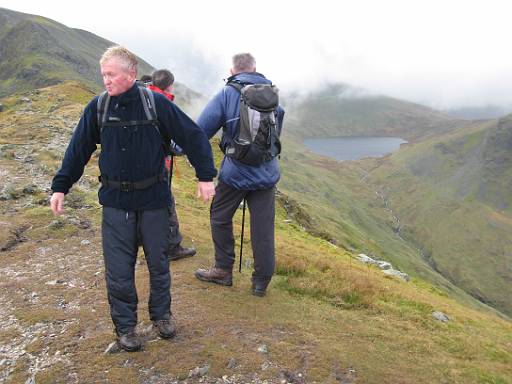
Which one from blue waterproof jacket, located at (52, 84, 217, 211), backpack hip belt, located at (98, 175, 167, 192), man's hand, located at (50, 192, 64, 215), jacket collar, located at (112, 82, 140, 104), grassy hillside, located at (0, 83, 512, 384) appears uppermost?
jacket collar, located at (112, 82, 140, 104)

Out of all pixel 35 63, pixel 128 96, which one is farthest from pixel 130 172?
pixel 35 63

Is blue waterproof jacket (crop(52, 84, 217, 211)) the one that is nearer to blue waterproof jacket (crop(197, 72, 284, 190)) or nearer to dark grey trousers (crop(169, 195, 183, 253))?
blue waterproof jacket (crop(197, 72, 284, 190))

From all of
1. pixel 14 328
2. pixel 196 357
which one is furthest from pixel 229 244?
pixel 14 328

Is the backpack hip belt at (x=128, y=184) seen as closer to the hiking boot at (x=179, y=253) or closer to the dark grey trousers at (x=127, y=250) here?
the dark grey trousers at (x=127, y=250)

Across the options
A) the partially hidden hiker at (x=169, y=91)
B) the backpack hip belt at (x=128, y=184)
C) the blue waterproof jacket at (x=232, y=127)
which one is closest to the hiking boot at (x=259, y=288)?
the blue waterproof jacket at (x=232, y=127)

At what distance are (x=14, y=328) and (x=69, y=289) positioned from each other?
1.57 meters

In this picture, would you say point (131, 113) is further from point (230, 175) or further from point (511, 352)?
point (511, 352)

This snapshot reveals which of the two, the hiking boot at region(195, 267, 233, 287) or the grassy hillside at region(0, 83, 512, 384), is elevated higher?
the hiking boot at region(195, 267, 233, 287)

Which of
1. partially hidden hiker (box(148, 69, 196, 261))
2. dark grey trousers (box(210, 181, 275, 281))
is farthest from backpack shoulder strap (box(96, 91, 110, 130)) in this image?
partially hidden hiker (box(148, 69, 196, 261))

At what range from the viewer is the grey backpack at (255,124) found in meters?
7.49

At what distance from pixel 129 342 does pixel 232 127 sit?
4.11 m

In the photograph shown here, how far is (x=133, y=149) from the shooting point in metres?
6.11

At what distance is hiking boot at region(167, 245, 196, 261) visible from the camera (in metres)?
10.6

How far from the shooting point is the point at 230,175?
7977 millimetres
